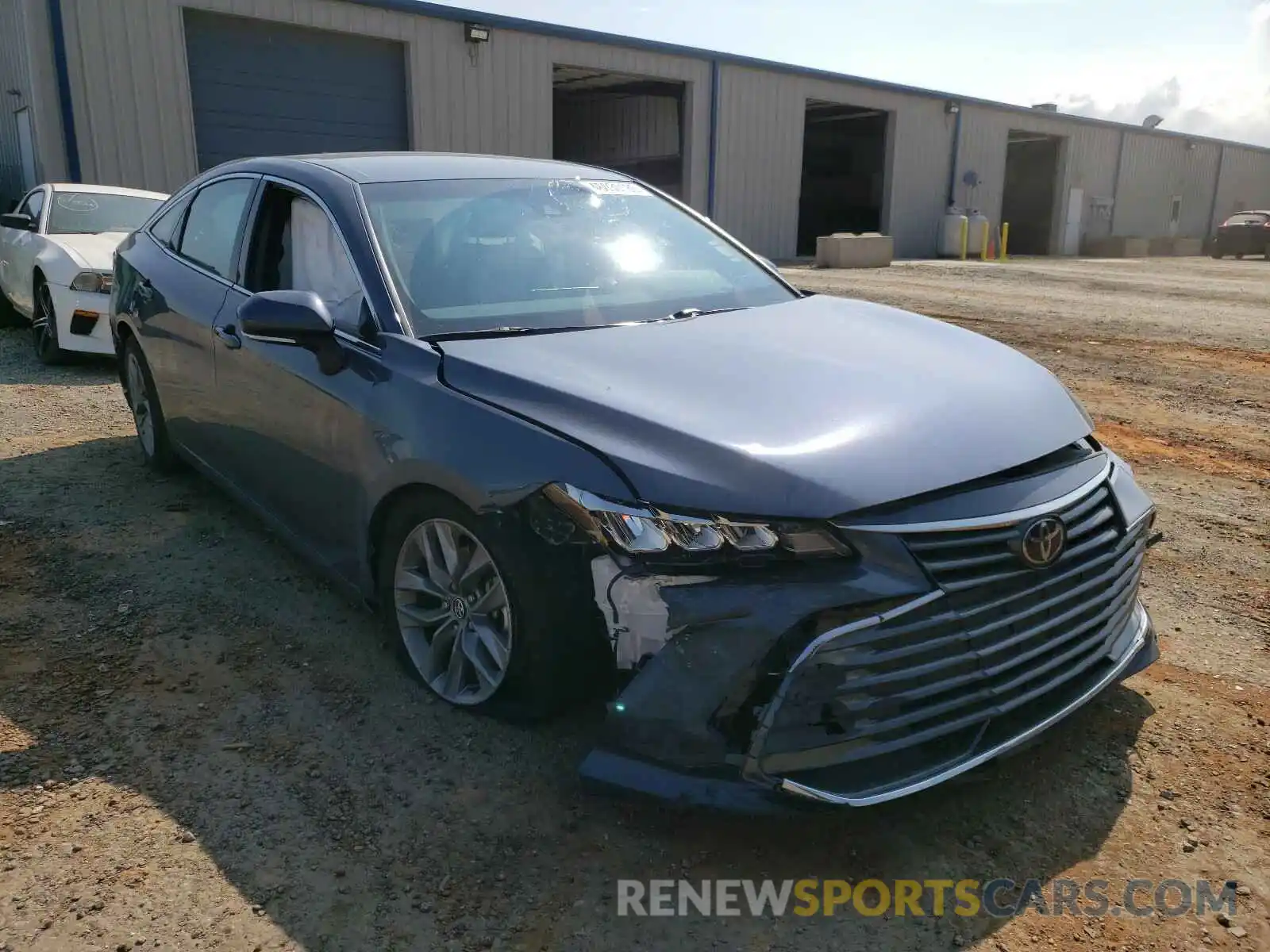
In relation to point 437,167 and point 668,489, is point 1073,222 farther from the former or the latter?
point 668,489

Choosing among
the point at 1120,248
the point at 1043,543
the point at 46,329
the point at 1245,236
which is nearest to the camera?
the point at 1043,543

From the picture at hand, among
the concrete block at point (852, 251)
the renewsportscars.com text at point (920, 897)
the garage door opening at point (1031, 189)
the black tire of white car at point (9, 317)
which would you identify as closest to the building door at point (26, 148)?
the black tire of white car at point (9, 317)

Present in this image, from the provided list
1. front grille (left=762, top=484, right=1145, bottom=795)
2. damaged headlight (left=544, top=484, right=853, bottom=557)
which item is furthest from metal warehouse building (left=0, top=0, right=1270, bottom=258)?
front grille (left=762, top=484, right=1145, bottom=795)

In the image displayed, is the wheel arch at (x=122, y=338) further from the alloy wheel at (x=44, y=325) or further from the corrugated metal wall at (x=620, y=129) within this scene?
the corrugated metal wall at (x=620, y=129)

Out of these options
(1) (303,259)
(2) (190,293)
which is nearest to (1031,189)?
(2) (190,293)

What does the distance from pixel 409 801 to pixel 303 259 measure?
2007 mm

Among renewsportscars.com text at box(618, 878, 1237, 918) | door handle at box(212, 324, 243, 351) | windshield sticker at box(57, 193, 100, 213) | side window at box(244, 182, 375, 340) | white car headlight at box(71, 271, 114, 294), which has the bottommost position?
renewsportscars.com text at box(618, 878, 1237, 918)

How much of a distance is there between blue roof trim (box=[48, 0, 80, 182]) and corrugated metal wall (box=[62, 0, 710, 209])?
0.08 meters

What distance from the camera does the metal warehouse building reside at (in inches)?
535

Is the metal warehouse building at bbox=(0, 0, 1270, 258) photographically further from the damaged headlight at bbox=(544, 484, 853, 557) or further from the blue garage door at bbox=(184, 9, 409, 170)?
the damaged headlight at bbox=(544, 484, 853, 557)

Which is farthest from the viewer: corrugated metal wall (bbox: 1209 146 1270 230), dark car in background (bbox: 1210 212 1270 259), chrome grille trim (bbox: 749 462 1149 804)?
corrugated metal wall (bbox: 1209 146 1270 230)

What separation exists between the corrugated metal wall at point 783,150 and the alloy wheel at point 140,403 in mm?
17729

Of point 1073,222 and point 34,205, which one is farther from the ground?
point 34,205

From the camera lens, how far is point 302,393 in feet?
10.7
